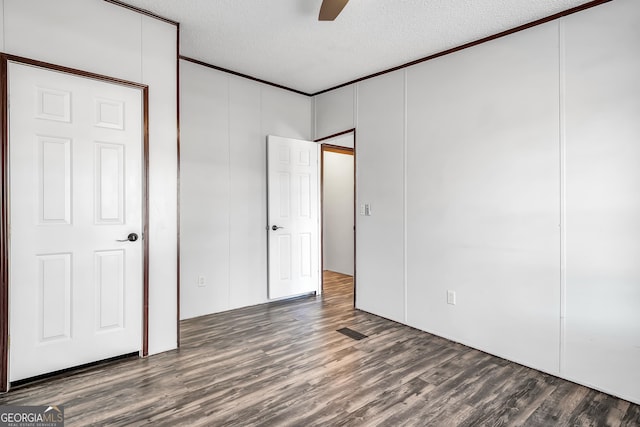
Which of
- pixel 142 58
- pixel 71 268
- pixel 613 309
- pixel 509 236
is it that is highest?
pixel 142 58

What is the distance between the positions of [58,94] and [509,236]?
3.55 metres

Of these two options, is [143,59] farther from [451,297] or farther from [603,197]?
[603,197]

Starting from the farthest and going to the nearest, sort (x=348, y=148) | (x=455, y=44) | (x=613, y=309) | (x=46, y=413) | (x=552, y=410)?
(x=348, y=148) → (x=455, y=44) → (x=613, y=309) → (x=552, y=410) → (x=46, y=413)

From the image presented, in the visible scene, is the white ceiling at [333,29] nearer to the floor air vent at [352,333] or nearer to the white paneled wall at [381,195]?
the white paneled wall at [381,195]

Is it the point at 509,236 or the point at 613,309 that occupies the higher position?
the point at 509,236

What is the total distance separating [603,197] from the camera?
91.2 inches

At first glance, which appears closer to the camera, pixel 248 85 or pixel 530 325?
pixel 530 325

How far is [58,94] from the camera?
2.34 meters

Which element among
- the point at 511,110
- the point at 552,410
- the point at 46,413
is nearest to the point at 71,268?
the point at 46,413

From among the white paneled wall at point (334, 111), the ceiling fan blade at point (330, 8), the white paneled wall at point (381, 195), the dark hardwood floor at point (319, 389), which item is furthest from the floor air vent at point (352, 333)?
the ceiling fan blade at point (330, 8)

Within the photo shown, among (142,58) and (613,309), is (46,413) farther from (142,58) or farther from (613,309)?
(613,309)

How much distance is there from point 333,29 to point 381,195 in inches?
68.2

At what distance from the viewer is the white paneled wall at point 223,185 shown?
3.60m

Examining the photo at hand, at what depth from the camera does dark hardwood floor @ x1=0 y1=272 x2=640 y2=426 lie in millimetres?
1981
